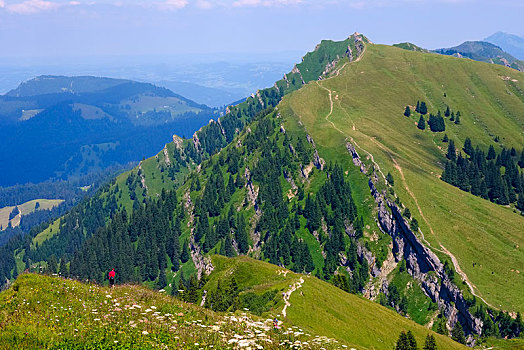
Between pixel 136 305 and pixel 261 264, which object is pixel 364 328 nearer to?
pixel 261 264

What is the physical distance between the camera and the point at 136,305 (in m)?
40.8

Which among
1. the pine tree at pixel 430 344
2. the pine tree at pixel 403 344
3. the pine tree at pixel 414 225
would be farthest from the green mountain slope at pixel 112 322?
the pine tree at pixel 414 225

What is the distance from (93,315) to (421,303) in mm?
157152

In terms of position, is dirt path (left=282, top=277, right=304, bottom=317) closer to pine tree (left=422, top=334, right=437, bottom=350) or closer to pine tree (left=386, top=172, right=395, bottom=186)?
pine tree (left=422, top=334, right=437, bottom=350)

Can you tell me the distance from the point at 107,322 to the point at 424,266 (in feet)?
519

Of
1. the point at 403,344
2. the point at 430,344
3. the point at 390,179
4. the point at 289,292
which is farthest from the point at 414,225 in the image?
the point at 289,292

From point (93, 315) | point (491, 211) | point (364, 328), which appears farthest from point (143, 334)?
point (491, 211)

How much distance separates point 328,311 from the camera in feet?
269

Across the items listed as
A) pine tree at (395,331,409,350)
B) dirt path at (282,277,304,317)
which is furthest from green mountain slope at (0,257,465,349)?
pine tree at (395,331,409,350)

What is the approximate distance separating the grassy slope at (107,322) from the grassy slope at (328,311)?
2829cm

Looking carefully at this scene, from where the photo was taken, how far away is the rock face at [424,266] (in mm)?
150000

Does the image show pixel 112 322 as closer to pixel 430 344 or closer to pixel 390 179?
pixel 430 344

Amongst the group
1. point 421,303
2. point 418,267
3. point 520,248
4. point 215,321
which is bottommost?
point 421,303

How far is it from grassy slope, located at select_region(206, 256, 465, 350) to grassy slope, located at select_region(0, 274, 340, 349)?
28.3 metres
